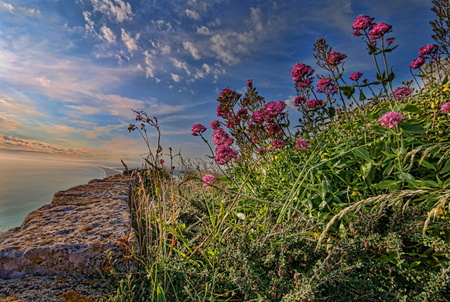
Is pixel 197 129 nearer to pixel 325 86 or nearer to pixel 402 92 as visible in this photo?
pixel 325 86

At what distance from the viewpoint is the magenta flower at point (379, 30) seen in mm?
3027

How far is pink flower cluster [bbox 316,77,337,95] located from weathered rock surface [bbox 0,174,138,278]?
311 centimetres

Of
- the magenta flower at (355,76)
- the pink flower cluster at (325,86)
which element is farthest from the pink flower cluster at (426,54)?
the pink flower cluster at (325,86)

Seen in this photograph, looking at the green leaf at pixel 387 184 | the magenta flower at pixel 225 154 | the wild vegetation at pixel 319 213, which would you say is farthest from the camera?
the magenta flower at pixel 225 154

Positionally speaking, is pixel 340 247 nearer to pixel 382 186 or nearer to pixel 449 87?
pixel 382 186

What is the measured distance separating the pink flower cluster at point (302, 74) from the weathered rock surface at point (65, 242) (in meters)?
2.89

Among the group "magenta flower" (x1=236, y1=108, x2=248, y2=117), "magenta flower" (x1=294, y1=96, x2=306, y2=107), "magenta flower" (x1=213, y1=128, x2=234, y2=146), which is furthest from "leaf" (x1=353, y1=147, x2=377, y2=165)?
"magenta flower" (x1=236, y1=108, x2=248, y2=117)

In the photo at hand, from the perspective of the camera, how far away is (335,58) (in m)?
2.97

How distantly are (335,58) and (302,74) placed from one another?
0.46 meters

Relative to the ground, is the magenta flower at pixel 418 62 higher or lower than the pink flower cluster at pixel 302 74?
higher

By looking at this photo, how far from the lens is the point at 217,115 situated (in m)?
3.73

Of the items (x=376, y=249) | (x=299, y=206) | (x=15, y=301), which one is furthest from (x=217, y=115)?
(x=15, y=301)

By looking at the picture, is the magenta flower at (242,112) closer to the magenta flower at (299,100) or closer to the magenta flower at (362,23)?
the magenta flower at (299,100)

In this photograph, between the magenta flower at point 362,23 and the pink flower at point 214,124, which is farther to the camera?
the pink flower at point 214,124
